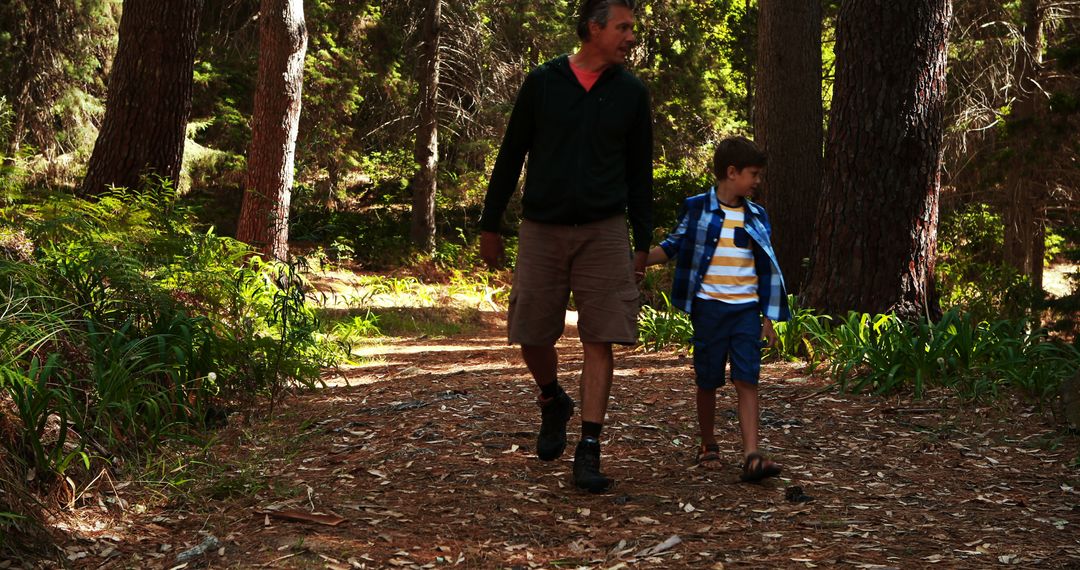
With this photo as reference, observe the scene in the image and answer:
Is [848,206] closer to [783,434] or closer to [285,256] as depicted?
[783,434]

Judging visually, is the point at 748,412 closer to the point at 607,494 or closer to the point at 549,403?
the point at 607,494

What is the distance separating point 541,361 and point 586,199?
31.9 inches

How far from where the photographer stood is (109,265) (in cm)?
524

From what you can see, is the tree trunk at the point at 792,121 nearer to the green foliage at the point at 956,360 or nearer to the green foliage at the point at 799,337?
the green foliage at the point at 799,337

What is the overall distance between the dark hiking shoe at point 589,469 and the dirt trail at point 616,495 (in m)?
0.05

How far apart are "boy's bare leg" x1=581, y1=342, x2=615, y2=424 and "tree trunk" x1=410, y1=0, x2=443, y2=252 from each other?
14.6 metres

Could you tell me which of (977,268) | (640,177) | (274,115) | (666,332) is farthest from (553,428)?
(977,268)

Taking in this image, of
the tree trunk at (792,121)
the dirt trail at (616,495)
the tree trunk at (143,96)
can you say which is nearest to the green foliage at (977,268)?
the tree trunk at (792,121)

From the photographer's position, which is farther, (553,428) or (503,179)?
(553,428)

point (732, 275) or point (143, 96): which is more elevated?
point (143, 96)

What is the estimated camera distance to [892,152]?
23.4 ft

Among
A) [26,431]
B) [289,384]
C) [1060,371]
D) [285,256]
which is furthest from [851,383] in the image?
[285,256]

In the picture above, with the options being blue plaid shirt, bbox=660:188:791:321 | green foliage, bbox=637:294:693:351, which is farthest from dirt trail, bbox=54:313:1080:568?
green foliage, bbox=637:294:693:351

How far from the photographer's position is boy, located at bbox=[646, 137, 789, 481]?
4324mm
